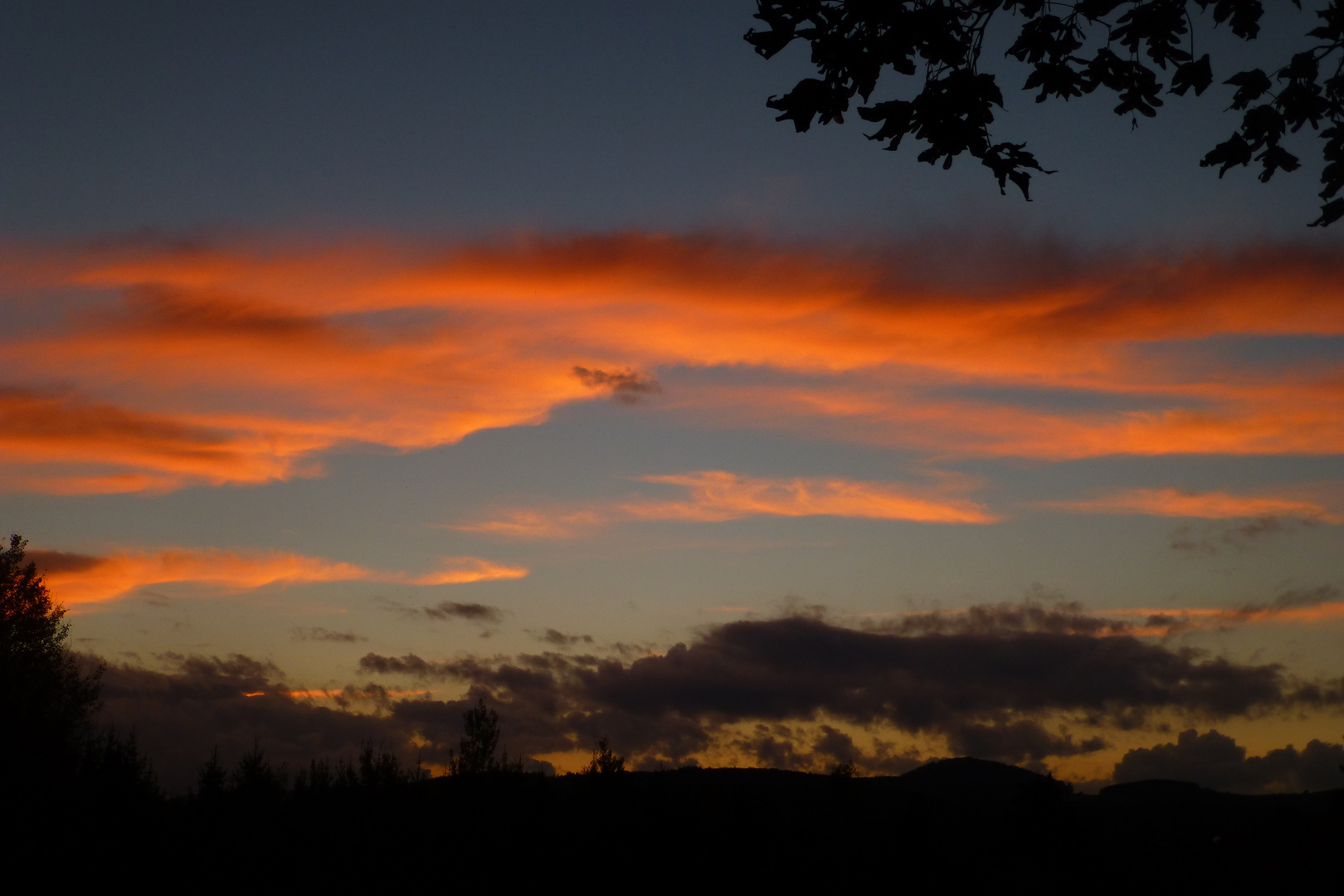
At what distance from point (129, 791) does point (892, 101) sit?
157ft

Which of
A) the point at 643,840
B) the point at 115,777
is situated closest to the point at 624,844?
the point at 643,840

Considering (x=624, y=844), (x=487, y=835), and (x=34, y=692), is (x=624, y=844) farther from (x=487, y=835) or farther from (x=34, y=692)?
(x=34, y=692)

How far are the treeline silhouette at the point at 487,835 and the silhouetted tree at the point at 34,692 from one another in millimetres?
78

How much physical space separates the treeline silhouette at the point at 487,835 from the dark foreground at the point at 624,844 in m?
0.10

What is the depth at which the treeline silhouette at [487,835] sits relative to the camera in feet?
141

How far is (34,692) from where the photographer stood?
1818 inches

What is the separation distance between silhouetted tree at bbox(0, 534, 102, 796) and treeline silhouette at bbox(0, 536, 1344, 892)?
0.26 feet

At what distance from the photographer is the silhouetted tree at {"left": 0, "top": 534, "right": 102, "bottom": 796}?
43844 millimetres

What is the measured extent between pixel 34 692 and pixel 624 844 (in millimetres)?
26670

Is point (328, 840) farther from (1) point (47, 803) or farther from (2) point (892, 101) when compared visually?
(2) point (892, 101)

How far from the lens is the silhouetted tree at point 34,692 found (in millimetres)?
43844

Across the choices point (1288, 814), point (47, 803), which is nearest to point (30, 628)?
point (47, 803)

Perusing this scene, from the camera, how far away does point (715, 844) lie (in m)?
46.8

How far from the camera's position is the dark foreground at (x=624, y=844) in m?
43.1
